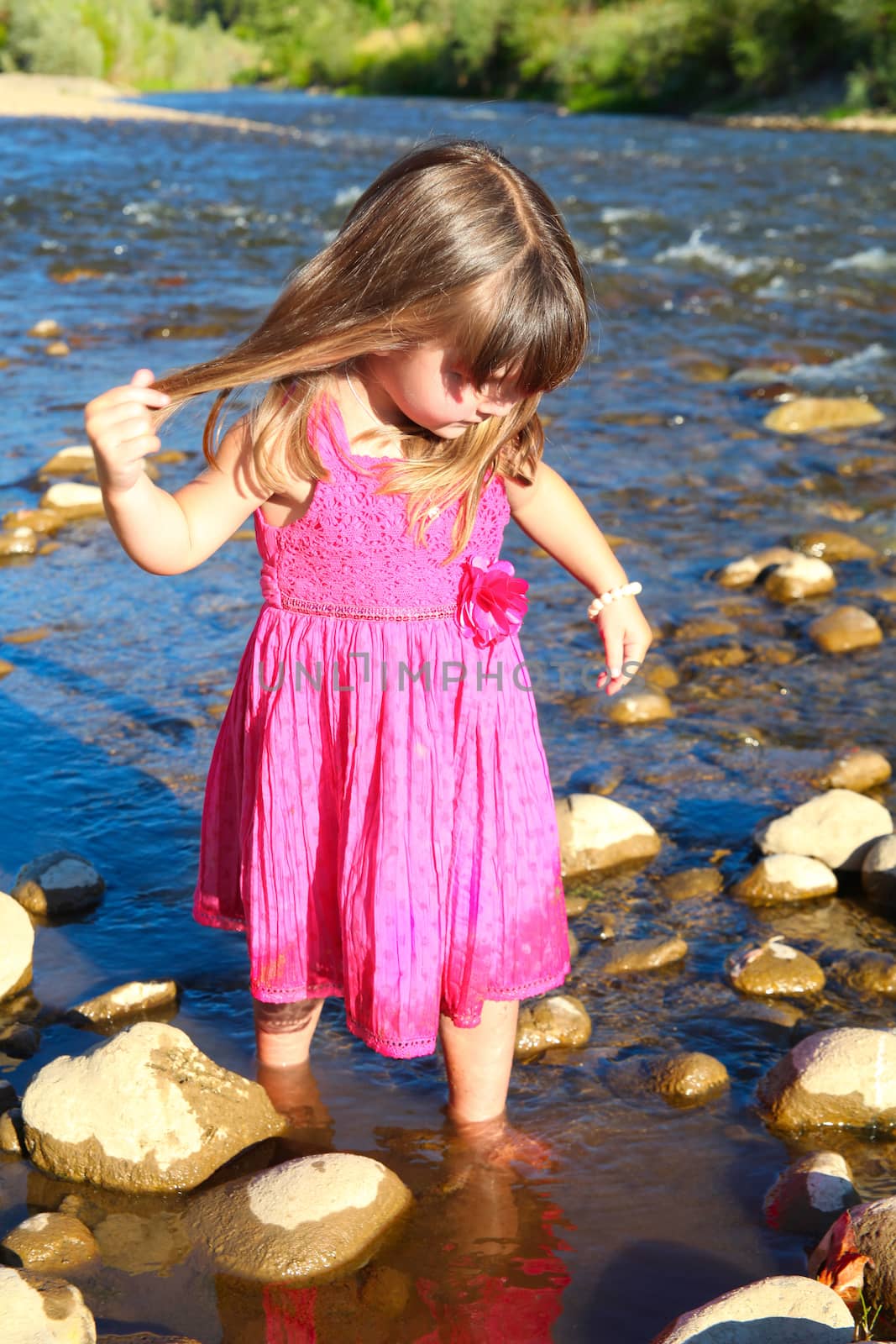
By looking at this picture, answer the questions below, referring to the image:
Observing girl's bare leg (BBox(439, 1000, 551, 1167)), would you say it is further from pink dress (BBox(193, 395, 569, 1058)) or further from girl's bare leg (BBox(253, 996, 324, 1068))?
girl's bare leg (BBox(253, 996, 324, 1068))

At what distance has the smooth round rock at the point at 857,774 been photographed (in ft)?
11.3

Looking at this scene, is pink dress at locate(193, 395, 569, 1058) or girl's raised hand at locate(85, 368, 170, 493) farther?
pink dress at locate(193, 395, 569, 1058)

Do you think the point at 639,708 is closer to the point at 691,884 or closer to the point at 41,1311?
the point at 691,884

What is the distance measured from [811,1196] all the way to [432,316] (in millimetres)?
1376

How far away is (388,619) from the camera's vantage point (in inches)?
82.7

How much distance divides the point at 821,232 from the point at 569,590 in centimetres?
891

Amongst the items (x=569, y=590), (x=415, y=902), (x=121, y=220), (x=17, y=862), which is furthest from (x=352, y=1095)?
(x=121, y=220)

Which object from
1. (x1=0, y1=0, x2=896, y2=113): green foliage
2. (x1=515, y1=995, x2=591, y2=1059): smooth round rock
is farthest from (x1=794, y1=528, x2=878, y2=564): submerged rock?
(x1=0, y1=0, x2=896, y2=113): green foliage

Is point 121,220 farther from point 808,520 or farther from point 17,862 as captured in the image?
point 17,862

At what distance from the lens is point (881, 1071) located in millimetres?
2320

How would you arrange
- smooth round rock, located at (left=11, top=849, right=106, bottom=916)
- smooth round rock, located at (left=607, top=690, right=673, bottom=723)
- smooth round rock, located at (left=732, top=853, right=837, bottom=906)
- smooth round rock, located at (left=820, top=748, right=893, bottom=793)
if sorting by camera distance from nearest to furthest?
1. smooth round rock, located at (left=11, top=849, right=106, bottom=916)
2. smooth round rock, located at (left=732, top=853, right=837, bottom=906)
3. smooth round rock, located at (left=820, top=748, right=893, bottom=793)
4. smooth round rock, located at (left=607, top=690, right=673, bottom=723)

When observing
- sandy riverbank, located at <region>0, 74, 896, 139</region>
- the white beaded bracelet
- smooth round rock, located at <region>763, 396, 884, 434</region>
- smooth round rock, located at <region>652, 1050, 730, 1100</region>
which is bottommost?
smooth round rock, located at <region>652, 1050, 730, 1100</region>

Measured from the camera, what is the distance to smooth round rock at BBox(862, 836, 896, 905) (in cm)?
297

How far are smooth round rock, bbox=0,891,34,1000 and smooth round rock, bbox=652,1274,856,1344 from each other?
1.33m
